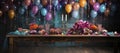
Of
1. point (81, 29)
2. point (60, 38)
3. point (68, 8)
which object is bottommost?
point (60, 38)

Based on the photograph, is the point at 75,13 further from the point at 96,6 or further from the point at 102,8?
the point at 102,8

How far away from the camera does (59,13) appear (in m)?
5.61

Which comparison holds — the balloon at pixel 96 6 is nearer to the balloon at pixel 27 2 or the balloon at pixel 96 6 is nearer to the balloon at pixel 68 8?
the balloon at pixel 68 8

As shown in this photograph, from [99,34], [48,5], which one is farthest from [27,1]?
[99,34]

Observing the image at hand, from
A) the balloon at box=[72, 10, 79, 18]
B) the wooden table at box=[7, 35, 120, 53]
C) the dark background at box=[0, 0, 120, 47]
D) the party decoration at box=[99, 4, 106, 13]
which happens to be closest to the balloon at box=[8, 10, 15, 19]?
the dark background at box=[0, 0, 120, 47]

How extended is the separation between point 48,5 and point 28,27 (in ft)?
2.05

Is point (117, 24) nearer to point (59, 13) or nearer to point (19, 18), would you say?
point (59, 13)

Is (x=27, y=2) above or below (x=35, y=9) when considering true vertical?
above

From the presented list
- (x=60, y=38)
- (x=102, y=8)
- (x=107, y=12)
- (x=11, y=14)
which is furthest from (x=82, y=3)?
(x=11, y=14)

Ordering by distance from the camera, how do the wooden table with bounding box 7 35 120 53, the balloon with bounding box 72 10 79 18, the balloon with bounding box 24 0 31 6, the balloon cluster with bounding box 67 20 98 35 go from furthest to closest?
the balloon with bounding box 72 10 79 18 → the balloon with bounding box 24 0 31 6 → the balloon cluster with bounding box 67 20 98 35 → the wooden table with bounding box 7 35 120 53

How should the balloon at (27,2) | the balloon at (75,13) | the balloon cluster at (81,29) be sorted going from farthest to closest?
1. the balloon at (75,13)
2. the balloon at (27,2)
3. the balloon cluster at (81,29)

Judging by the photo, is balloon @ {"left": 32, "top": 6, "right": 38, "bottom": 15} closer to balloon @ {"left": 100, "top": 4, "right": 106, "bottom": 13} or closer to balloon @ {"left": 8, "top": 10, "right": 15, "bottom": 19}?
balloon @ {"left": 8, "top": 10, "right": 15, "bottom": 19}

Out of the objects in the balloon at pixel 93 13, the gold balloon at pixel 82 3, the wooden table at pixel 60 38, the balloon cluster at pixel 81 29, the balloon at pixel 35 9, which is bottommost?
the wooden table at pixel 60 38

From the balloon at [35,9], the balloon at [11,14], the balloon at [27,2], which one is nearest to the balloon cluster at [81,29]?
the balloon at [35,9]
